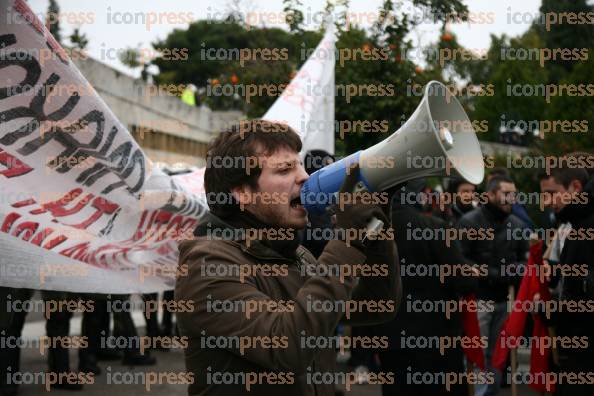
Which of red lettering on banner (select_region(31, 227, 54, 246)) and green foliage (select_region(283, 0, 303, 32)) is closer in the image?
red lettering on banner (select_region(31, 227, 54, 246))

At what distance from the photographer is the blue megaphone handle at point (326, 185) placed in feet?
7.11

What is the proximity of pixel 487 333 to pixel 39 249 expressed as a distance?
4577mm

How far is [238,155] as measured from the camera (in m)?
2.35

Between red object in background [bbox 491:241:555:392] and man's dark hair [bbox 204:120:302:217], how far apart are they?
3337mm

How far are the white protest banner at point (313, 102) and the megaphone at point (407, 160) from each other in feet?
16.3

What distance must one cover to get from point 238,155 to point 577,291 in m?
2.77

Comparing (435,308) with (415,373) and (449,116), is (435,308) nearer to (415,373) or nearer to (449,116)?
(415,373)

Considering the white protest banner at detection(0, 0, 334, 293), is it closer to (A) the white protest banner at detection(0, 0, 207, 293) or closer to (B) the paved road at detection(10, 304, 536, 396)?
(A) the white protest banner at detection(0, 0, 207, 293)

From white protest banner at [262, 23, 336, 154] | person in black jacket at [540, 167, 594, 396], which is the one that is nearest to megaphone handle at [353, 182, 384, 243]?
person in black jacket at [540, 167, 594, 396]

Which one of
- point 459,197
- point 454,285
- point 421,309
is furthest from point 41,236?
point 459,197

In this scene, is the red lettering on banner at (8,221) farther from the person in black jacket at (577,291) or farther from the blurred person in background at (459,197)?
the blurred person in background at (459,197)

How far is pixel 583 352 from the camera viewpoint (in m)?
4.39

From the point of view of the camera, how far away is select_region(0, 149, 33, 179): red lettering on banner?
300 centimetres

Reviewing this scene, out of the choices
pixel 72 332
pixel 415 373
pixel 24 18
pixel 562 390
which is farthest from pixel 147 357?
pixel 24 18
